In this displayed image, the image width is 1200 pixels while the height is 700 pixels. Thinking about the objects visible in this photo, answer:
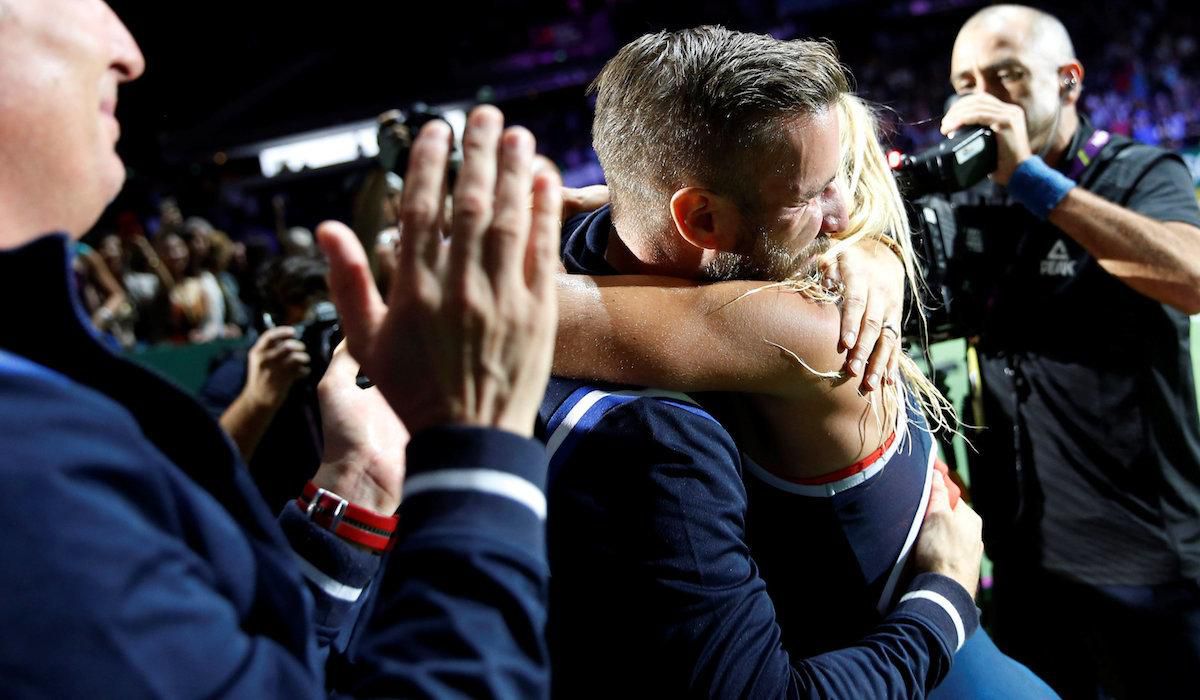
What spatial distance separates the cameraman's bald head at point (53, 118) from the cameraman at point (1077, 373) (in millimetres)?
2018

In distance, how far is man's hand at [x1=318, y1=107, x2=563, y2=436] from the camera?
0.68 m

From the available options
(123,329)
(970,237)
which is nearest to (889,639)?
(970,237)

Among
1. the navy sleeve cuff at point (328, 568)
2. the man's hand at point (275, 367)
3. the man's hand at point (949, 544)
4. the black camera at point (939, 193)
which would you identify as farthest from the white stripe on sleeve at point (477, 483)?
the man's hand at point (275, 367)

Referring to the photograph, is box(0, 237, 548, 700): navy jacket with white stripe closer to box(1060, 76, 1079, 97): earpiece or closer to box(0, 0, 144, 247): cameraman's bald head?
box(0, 0, 144, 247): cameraman's bald head

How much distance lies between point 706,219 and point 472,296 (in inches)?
25.4

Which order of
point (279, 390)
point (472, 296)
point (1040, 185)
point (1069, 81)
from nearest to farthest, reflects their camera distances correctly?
point (472, 296)
point (1040, 185)
point (279, 390)
point (1069, 81)

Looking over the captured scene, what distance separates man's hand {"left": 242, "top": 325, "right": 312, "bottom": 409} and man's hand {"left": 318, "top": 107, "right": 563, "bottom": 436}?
1.66 meters

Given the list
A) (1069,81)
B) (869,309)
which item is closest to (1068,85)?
(1069,81)

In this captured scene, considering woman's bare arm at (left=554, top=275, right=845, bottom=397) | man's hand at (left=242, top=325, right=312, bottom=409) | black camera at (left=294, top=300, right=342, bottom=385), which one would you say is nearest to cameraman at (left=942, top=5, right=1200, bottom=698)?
woman's bare arm at (left=554, top=275, right=845, bottom=397)

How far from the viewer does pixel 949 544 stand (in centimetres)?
132

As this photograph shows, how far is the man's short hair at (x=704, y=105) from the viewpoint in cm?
117

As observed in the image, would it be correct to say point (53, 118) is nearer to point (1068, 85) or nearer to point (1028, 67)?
point (1028, 67)

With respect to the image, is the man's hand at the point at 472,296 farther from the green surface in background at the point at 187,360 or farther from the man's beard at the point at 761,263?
the green surface in background at the point at 187,360

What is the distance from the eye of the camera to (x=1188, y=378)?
7.32 ft
